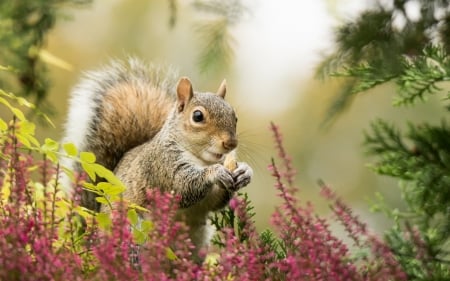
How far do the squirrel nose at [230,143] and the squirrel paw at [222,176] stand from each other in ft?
0.25

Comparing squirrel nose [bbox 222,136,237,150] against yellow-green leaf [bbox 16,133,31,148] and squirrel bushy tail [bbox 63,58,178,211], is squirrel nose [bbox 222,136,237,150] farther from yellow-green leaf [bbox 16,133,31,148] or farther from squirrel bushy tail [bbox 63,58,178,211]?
yellow-green leaf [bbox 16,133,31,148]

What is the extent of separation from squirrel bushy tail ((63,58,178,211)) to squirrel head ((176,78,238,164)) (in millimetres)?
384

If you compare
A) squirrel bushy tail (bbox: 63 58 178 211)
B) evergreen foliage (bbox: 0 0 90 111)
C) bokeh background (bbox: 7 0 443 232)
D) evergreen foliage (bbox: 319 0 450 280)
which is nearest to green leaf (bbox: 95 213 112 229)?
evergreen foliage (bbox: 0 0 90 111)

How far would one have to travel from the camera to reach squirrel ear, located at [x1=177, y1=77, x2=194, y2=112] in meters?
2.77

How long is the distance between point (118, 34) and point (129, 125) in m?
3.69

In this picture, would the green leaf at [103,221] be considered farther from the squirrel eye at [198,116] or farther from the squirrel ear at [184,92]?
the squirrel ear at [184,92]

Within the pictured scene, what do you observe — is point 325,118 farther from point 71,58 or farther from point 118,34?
point 118,34

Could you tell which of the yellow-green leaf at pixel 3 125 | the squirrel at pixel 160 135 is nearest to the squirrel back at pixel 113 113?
the squirrel at pixel 160 135

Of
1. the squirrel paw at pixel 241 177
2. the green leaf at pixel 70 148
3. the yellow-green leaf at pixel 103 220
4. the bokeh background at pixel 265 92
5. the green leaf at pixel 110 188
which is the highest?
the bokeh background at pixel 265 92

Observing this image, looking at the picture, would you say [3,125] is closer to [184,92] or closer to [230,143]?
[230,143]

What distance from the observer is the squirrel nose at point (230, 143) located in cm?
255

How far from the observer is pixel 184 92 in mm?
2789

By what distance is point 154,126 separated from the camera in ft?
10.4

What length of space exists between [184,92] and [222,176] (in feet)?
1.18
